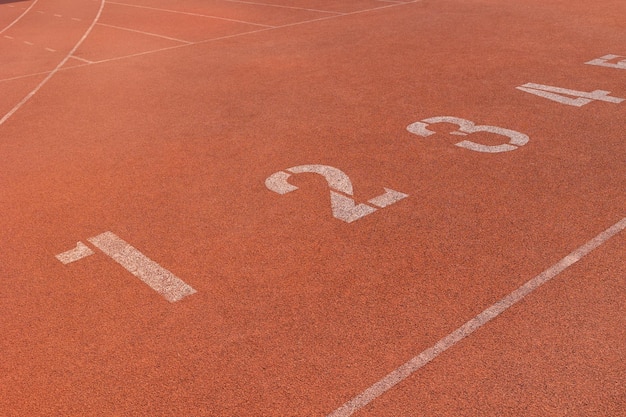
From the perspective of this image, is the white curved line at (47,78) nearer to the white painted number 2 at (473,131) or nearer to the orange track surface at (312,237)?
the orange track surface at (312,237)

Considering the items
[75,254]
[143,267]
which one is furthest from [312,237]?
[75,254]

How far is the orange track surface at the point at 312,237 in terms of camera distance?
4.91m

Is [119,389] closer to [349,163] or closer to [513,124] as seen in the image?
[349,163]

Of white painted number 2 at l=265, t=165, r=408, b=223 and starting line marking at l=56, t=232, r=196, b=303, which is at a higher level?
white painted number 2 at l=265, t=165, r=408, b=223

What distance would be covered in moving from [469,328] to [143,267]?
10.4ft

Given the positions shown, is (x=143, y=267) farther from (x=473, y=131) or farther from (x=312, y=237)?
(x=473, y=131)

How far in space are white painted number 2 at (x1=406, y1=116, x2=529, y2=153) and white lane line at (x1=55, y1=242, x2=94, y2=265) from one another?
15.9 ft

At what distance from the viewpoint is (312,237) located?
270 inches

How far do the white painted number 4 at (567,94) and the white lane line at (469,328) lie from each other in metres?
4.27

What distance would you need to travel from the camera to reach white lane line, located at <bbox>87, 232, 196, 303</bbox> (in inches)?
240

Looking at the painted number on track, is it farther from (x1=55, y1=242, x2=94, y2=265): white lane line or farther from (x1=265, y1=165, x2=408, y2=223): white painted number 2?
(x1=55, y1=242, x2=94, y2=265): white lane line

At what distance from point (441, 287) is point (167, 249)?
279 cm

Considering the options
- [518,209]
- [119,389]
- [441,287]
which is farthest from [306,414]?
[518,209]

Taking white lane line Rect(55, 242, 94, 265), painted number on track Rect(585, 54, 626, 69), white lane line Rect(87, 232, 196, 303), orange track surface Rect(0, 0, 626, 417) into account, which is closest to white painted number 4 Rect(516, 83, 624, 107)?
orange track surface Rect(0, 0, 626, 417)
